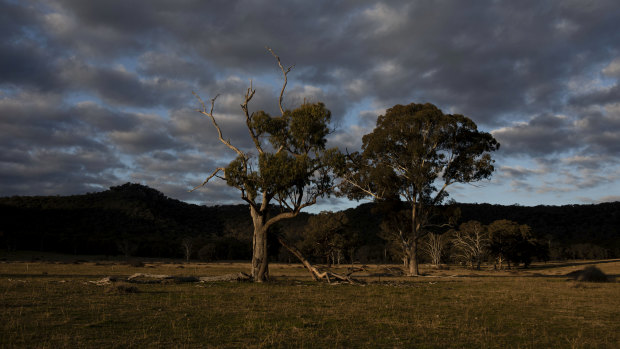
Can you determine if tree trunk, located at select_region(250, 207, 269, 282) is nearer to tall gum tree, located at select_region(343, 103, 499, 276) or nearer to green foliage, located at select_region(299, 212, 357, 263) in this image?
tall gum tree, located at select_region(343, 103, 499, 276)

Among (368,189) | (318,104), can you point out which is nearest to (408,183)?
(368,189)

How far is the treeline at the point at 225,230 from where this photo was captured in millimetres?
66812

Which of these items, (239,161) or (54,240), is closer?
(239,161)

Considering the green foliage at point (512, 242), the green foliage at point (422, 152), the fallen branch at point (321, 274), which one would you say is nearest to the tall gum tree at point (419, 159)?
the green foliage at point (422, 152)

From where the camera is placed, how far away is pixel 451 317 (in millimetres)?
12117

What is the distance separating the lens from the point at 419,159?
37656mm

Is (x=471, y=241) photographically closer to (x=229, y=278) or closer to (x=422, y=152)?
(x=422, y=152)

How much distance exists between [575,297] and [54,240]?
3635 inches

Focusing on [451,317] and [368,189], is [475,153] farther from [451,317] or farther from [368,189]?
[451,317]

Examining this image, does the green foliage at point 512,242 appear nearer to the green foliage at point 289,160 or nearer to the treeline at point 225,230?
the treeline at point 225,230

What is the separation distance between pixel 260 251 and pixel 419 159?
20.0 metres

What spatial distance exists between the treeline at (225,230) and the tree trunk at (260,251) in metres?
37.3

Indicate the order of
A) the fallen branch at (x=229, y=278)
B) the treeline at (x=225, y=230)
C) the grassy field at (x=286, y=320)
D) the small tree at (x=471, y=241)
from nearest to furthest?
the grassy field at (x=286, y=320), the fallen branch at (x=229, y=278), the small tree at (x=471, y=241), the treeline at (x=225, y=230)

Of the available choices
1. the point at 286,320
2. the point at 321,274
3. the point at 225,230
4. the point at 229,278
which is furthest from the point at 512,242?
the point at 225,230
